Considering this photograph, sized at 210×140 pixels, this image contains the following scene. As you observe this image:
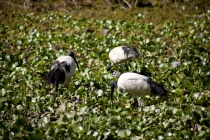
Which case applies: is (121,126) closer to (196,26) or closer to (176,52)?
(176,52)

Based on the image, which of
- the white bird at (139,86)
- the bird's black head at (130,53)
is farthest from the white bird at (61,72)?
the bird's black head at (130,53)

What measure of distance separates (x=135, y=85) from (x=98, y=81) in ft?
4.05

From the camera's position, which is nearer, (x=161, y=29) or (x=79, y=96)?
(x=79, y=96)

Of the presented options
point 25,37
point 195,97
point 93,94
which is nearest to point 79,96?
point 93,94

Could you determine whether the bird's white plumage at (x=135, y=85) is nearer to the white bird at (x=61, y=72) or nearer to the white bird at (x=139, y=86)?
the white bird at (x=139, y=86)

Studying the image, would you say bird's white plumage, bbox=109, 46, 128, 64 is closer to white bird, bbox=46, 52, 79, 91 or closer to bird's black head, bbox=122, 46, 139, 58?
bird's black head, bbox=122, 46, 139, 58

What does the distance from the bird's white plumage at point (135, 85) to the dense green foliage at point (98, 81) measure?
238 mm

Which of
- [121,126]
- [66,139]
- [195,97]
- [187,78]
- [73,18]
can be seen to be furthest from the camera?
[73,18]

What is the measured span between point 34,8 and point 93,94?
6.71 m

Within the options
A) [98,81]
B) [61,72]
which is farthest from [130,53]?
[61,72]

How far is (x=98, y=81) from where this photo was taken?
5586mm

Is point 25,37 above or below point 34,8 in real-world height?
below

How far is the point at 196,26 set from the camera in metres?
8.54

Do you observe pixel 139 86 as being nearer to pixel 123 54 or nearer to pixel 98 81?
pixel 98 81
